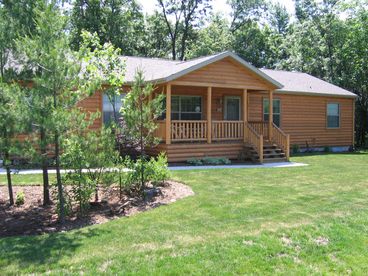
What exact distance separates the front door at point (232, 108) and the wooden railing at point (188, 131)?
285cm

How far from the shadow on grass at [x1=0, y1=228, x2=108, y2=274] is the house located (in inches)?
317

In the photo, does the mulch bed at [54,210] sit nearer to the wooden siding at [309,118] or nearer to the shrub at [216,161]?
the shrub at [216,161]

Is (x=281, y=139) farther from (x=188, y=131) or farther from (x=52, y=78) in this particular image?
(x=52, y=78)

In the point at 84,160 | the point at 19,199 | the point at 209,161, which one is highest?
the point at 84,160

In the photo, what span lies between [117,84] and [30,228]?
5.91 m

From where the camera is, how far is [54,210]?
23.3 feet

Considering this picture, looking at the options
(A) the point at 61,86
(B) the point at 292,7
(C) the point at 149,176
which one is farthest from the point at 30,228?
(B) the point at 292,7

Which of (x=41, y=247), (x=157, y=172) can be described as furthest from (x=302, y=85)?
(x=41, y=247)

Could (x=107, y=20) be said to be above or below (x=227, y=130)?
above

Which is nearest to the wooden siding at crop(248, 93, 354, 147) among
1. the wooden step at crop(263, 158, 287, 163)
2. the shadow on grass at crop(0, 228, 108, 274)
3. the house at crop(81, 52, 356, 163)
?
the house at crop(81, 52, 356, 163)

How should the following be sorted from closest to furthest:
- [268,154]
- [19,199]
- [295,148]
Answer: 1. [19,199]
2. [268,154]
3. [295,148]

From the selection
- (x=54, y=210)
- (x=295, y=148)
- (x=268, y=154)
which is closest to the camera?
(x=54, y=210)

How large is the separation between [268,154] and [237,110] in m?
3.56

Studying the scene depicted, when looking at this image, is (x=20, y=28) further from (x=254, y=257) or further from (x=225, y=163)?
(x=225, y=163)
